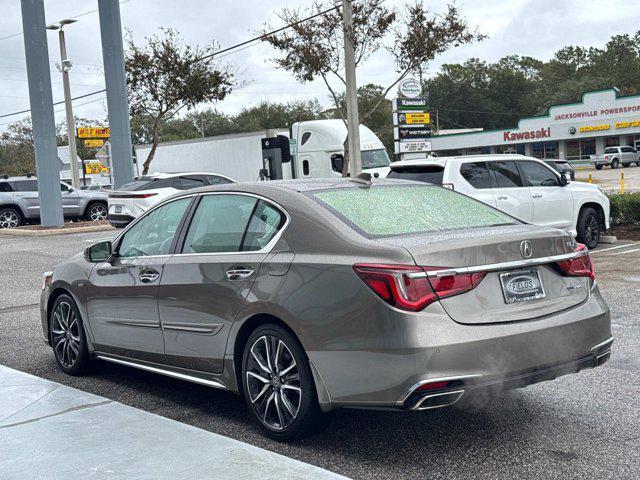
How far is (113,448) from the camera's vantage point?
464 centimetres

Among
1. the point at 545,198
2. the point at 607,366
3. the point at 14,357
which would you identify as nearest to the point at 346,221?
the point at 607,366

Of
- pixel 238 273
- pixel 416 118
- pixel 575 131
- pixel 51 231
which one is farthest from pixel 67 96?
pixel 575 131

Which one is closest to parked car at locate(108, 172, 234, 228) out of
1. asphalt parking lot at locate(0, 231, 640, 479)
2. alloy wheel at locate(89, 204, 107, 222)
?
alloy wheel at locate(89, 204, 107, 222)

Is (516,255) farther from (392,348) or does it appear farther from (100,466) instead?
(100,466)

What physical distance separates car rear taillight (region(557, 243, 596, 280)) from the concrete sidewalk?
1792 mm

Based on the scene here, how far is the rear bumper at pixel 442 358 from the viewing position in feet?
13.5

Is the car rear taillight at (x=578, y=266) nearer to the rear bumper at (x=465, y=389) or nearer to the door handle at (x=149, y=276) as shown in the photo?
the rear bumper at (x=465, y=389)

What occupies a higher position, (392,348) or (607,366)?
(392,348)

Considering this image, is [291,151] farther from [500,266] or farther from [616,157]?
[616,157]

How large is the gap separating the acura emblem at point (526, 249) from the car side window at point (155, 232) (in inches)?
94.4

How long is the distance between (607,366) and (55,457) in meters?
4.08

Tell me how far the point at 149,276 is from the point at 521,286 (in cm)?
262

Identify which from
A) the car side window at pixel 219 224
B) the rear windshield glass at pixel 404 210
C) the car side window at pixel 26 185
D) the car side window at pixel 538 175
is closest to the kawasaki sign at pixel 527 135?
the car side window at pixel 26 185

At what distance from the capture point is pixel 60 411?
5445 millimetres
